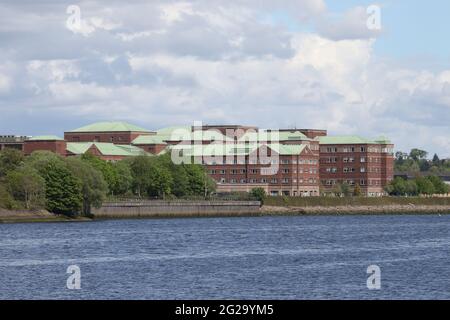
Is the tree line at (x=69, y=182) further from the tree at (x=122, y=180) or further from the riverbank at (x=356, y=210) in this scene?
the riverbank at (x=356, y=210)

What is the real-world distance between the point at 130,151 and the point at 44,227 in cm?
8601

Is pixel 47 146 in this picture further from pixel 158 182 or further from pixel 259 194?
pixel 259 194

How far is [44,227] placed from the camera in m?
95.7

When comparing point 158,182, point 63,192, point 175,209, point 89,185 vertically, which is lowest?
point 175,209

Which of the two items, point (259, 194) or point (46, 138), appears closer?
point (259, 194)

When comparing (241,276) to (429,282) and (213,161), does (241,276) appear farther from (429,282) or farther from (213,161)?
(213,161)

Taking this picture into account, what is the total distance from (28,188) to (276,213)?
5478 centimetres

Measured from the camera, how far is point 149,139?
7564 inches

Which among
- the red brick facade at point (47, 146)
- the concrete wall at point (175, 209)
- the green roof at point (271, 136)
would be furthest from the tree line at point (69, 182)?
the green roof at point (271, 136)

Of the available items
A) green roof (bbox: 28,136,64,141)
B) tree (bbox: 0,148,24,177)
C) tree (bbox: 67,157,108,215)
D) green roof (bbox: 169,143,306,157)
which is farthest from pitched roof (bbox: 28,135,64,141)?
tree (bbox: 67,157,108,215)

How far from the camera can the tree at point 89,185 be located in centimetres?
11281

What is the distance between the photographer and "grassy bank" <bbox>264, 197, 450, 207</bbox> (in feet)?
524

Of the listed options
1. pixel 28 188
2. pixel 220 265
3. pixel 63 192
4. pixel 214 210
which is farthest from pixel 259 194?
pixel 220 265

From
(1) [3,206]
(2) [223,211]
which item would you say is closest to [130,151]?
(2) [223,211]
